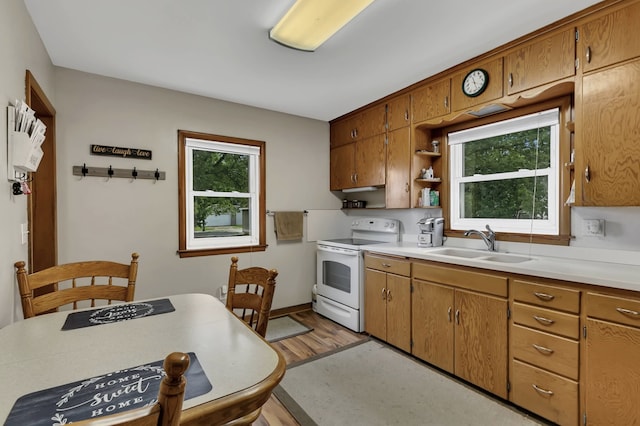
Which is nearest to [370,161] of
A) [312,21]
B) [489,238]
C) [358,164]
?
[358,164]

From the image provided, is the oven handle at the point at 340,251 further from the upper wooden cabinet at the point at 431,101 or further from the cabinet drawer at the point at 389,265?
the upper wooden cabinet at the point at 431,101

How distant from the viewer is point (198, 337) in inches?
47.3

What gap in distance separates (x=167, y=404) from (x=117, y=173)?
113 inches

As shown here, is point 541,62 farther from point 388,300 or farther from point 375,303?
point 375,303

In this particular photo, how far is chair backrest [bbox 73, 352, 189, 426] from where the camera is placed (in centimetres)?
48

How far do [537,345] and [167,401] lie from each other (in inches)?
84.6

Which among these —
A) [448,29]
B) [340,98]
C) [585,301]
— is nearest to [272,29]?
[448,29]

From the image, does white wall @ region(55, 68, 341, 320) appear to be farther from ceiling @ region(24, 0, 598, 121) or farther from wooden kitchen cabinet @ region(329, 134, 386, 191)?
wooden kitchen cabinet @ region(329, 134, 386, 191)

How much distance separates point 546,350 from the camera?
6.05 feet

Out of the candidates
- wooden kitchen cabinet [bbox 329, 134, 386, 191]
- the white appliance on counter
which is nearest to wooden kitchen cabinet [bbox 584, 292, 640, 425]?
the white appliance on counter

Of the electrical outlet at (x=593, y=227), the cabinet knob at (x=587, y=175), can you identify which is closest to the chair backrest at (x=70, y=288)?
the cabinet knob at (x=587, y=175)

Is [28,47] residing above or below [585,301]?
above

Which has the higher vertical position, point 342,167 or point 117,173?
point 342,167

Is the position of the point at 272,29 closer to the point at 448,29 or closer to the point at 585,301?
the point at 448,29
